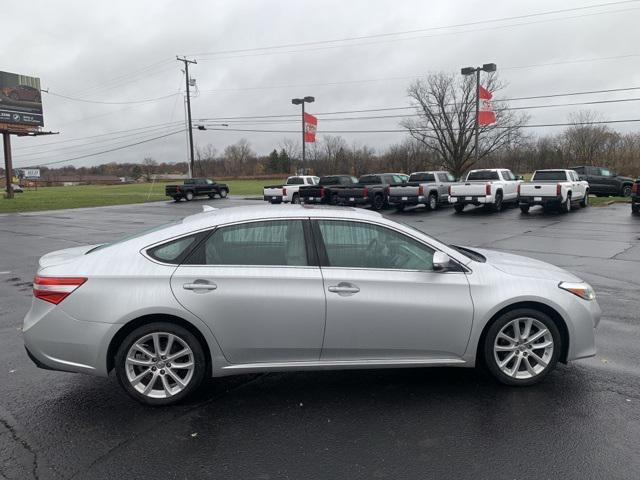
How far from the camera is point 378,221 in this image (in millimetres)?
4152

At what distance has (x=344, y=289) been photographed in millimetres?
3811

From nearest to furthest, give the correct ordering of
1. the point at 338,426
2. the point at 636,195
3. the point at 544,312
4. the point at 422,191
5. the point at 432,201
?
1. the point at 338,426
2. the point at 544,312
3. the point at 636,195
4. the point at 422,191
5. the point at 432,201

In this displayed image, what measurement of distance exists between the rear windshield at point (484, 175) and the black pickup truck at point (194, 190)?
24.0m

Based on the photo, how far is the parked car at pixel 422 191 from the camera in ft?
76.2

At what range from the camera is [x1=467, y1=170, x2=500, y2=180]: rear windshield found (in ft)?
77.0

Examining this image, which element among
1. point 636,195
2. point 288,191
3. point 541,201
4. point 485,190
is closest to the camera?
point 636,195

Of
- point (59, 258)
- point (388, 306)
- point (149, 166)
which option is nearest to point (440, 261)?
point (388, 306)

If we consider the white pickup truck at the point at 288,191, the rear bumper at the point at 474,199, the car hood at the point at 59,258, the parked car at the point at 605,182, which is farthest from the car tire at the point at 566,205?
the car hood at the point at 59,258

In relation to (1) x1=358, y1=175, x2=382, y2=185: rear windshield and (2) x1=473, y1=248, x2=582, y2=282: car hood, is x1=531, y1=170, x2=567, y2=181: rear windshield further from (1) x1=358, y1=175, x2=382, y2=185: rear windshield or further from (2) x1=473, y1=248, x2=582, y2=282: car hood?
(2) x1=473, y1=248, x2=582, y2=282: car hood

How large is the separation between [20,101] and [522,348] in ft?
161

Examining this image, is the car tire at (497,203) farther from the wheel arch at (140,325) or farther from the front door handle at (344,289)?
the wheel arch at (140,325)

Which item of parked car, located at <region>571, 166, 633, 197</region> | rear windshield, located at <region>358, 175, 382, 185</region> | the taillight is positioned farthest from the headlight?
parked car, located at <region>571, 166, 633, 197</region>

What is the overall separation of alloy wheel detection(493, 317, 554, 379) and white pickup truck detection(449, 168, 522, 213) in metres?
18.7

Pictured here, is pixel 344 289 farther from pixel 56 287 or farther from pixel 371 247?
pixel 56 287
